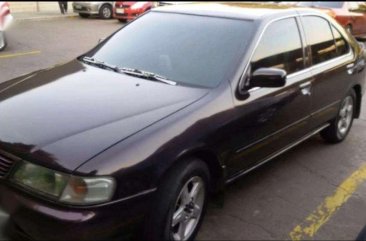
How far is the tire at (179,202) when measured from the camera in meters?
2.75

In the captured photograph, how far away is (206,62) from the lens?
3562mm

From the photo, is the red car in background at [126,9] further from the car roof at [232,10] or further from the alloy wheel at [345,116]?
the car roof at [232,10]

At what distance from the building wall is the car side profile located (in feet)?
58.2

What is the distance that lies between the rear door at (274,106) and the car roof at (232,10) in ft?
0.38

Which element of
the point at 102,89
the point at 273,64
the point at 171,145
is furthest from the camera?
the point at 273,64

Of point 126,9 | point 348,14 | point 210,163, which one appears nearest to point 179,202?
A: point 210,163

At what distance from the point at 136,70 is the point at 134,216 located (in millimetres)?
1372

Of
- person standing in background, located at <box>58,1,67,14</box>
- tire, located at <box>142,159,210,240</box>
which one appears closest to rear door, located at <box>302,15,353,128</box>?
tire, located at <box>142,159,210,240</box>

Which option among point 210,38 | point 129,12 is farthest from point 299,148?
point 129,12

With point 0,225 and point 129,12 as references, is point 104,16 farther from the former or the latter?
point 0,225

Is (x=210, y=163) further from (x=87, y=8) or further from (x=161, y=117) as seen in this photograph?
(x=87, y=8)

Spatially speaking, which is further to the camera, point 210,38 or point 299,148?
point 299,148

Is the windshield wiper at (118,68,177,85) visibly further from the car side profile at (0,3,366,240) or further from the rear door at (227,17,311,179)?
the rear door at (227,17,311,179)

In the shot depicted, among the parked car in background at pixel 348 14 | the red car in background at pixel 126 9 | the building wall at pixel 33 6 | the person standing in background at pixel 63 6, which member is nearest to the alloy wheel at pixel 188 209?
the parked car in background at pixel 348 14
